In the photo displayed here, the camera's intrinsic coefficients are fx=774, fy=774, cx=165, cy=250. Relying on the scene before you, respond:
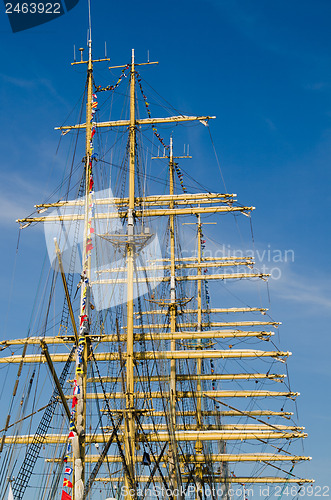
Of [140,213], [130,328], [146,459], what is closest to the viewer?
[146,459]

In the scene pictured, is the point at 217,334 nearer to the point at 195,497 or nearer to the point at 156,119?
the point at 195,497

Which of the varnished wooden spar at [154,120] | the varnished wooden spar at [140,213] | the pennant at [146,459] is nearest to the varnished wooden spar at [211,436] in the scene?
the pennant at [146,459]

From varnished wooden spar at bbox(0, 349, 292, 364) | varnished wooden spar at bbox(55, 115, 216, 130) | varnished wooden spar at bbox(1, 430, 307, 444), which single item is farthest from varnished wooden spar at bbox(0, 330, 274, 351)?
varnished wooden spar at bbox(55, 115, 216, 130)

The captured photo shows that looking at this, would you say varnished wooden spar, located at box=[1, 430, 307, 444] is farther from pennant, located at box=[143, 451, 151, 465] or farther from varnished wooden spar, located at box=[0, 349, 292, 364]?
pennant, located at box=[143, 451, 151, 465]

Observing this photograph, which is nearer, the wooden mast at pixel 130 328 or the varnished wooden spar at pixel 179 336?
the wooden mast at pixel 130 328

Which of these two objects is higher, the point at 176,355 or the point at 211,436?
the point at 176,355

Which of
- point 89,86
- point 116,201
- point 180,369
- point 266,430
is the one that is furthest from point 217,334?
point 89,86

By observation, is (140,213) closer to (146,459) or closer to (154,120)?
(154,120)

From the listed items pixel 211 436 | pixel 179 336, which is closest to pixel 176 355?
pixel 179 336

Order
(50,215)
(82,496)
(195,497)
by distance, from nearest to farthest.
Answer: (82,496) → (50,215) → (195,497)

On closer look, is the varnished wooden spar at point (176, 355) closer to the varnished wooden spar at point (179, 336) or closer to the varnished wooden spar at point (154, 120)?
the varnished wooden spar at point (179, 336)

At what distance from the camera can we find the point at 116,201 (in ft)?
154

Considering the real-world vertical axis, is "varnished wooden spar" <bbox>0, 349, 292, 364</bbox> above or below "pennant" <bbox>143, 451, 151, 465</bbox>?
above

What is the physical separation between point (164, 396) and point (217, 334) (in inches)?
687
